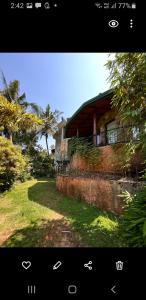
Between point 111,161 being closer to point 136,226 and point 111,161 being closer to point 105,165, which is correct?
point 105,165

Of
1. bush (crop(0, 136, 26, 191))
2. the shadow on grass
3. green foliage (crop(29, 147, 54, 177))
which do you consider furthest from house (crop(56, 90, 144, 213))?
green foliage (crop(29, 147, 54, 177))

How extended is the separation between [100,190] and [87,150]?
3.62 metres

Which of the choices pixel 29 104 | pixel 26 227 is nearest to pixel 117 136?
pixel 26 227

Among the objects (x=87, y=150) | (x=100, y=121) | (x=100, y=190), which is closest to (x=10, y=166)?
(x=87, y=150)

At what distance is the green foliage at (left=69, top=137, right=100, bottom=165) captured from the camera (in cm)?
1139

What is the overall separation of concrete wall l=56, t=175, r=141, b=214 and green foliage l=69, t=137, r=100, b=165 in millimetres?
1213
